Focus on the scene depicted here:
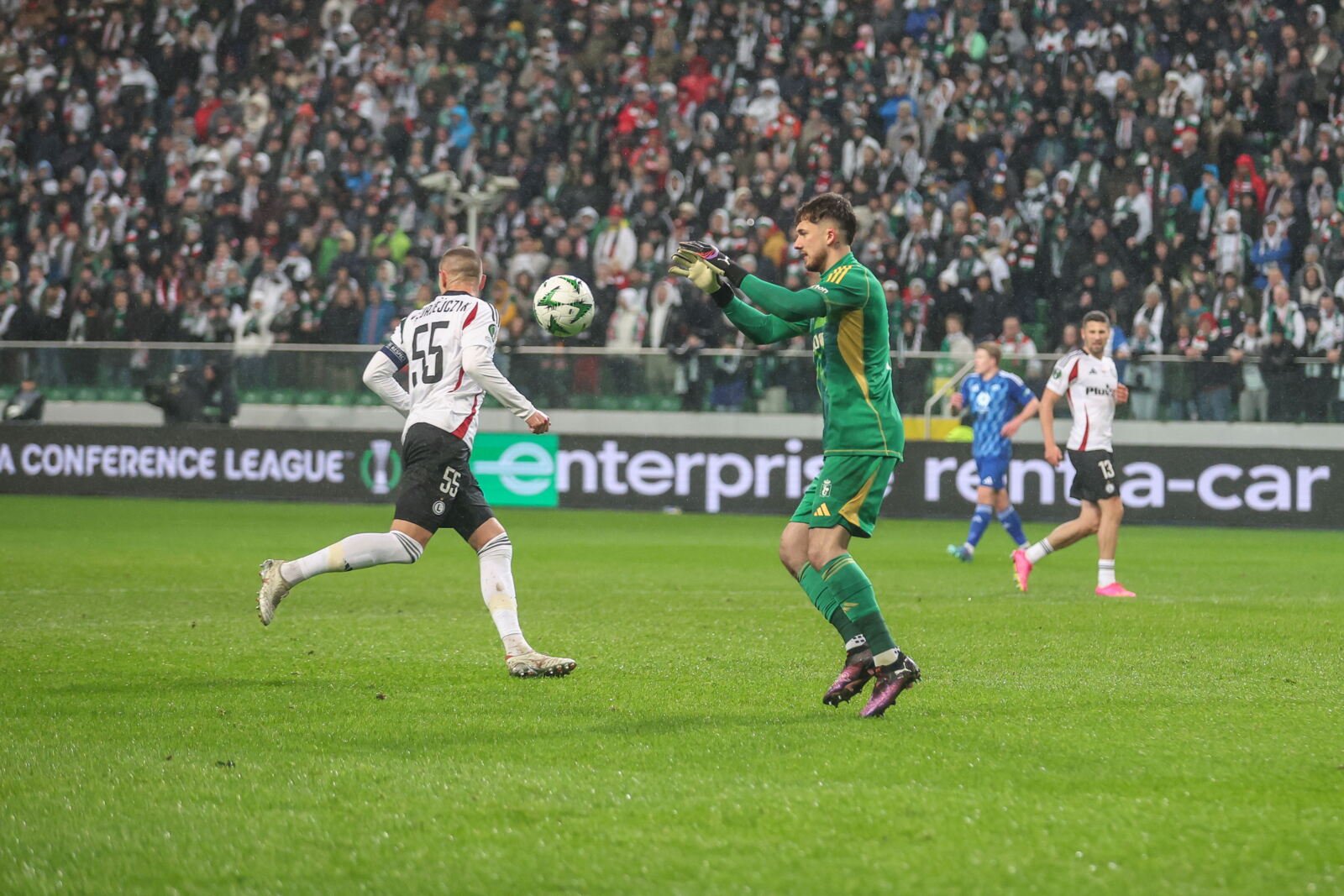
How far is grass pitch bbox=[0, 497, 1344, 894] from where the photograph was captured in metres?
4.55

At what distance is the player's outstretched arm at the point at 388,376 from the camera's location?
326 inches

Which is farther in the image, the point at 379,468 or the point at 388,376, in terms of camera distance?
the point at 379,468

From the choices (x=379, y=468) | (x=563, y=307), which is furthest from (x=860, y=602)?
(x=379, y=468)

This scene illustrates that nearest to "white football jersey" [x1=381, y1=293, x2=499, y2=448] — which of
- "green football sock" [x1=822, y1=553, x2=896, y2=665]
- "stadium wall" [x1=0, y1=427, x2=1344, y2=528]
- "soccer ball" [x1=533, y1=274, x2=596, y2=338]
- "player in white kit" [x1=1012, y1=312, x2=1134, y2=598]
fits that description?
"soccer ball" [x1=533, y1=274, x2=596, y2=338]

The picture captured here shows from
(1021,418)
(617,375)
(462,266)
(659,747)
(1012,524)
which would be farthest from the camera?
(617,375)

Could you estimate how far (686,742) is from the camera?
6.29 meters

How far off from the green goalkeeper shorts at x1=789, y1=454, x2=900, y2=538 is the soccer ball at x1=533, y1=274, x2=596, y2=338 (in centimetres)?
168

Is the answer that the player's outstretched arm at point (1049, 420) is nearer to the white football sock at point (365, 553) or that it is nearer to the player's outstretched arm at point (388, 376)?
the player's outstretched arm at point (388, 376)

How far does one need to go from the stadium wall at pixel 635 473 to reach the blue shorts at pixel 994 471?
466 centimetres

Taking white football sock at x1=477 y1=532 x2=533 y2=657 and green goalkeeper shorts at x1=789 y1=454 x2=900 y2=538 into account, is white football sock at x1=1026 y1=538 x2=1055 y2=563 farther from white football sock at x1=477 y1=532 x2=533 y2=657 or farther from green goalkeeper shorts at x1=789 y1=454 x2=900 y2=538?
green goalkeeper shorts at x1=789 y1=454 x2=900 y2=538

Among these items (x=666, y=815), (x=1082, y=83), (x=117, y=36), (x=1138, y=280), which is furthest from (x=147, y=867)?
(x=117, y=36)

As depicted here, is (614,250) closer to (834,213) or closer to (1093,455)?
(1093,455)

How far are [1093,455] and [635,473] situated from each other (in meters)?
9.49

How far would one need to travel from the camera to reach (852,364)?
23.2ft
